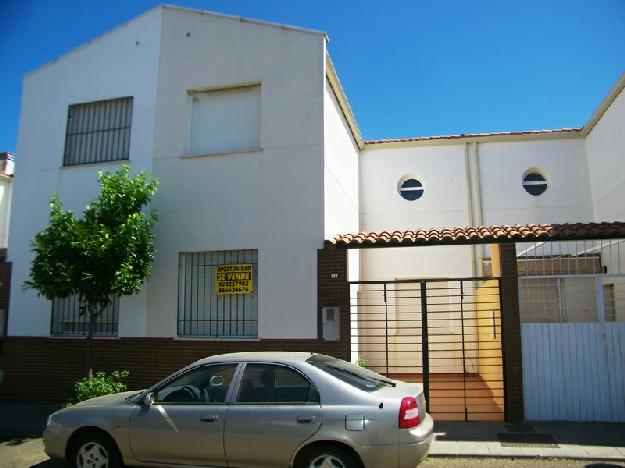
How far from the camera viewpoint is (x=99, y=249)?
27.1 feet

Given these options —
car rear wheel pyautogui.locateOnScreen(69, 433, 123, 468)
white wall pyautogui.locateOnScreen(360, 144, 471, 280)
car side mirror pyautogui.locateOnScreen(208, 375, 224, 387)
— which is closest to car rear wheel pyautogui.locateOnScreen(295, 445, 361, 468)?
car side mirror pyautogui.locateOnScreen(208, 375, 224, 387)

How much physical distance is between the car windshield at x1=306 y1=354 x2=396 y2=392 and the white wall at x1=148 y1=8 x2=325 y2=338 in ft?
9.92

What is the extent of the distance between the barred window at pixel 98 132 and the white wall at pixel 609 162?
10.1 meters

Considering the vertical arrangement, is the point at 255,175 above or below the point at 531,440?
above

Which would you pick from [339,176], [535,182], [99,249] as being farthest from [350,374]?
[535,182]

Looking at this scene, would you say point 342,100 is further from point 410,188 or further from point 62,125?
point 62,125

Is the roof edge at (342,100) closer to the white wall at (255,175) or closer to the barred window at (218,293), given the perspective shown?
the white wall at (255,175)

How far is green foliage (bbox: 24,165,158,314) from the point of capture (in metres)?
8.34

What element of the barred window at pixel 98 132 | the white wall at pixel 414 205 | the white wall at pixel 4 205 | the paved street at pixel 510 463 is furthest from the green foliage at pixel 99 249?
the white wall at pixel 4 205

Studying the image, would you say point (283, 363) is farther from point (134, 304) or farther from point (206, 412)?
point (134, 304)

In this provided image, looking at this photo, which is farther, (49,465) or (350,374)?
(49,465)

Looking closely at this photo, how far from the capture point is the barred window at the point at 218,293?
9.36 meters

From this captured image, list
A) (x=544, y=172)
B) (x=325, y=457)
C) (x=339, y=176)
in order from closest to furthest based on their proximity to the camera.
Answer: (x=325, y=457) → (x=339, y=176) → (x=544, y=172)

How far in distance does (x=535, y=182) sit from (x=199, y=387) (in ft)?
35.3
